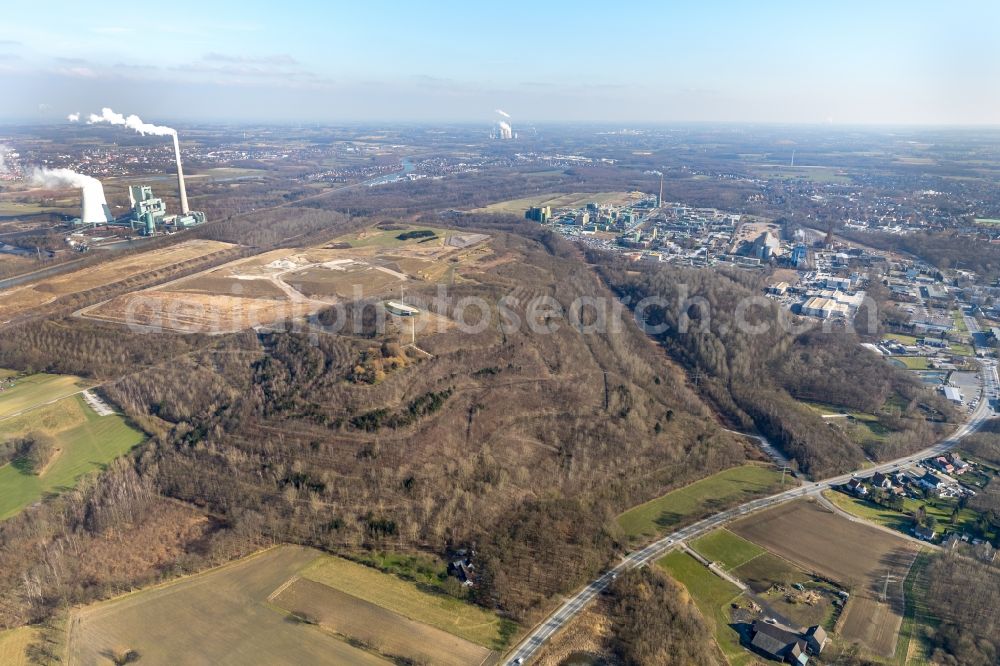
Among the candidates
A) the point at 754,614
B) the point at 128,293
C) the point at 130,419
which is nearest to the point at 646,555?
the point at 754,614

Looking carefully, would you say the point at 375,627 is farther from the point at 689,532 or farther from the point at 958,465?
the point at 958,465

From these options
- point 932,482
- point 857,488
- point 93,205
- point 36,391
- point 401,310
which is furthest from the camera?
point 93,205

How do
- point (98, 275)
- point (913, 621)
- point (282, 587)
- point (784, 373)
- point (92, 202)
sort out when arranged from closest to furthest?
point (913, 621)
point (282, 587)
point (784, 373)
point (98, 275)
point (92, 202)

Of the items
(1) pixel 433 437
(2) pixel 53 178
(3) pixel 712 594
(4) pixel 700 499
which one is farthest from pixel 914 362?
(2) pixel 53 178

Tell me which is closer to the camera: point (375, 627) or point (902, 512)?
point (375, 627)

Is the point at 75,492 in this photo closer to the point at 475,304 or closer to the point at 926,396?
the point at 475,304

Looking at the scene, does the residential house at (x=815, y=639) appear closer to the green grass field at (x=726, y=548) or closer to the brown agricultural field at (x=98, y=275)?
the green grass field at (x=726, y=548)

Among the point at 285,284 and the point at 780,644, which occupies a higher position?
the point at 285,284

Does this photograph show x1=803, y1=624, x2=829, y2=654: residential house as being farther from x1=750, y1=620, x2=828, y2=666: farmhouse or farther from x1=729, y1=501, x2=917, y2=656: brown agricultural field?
x1=729, y1=501, x2=917, y2=656: brown agricultural field
